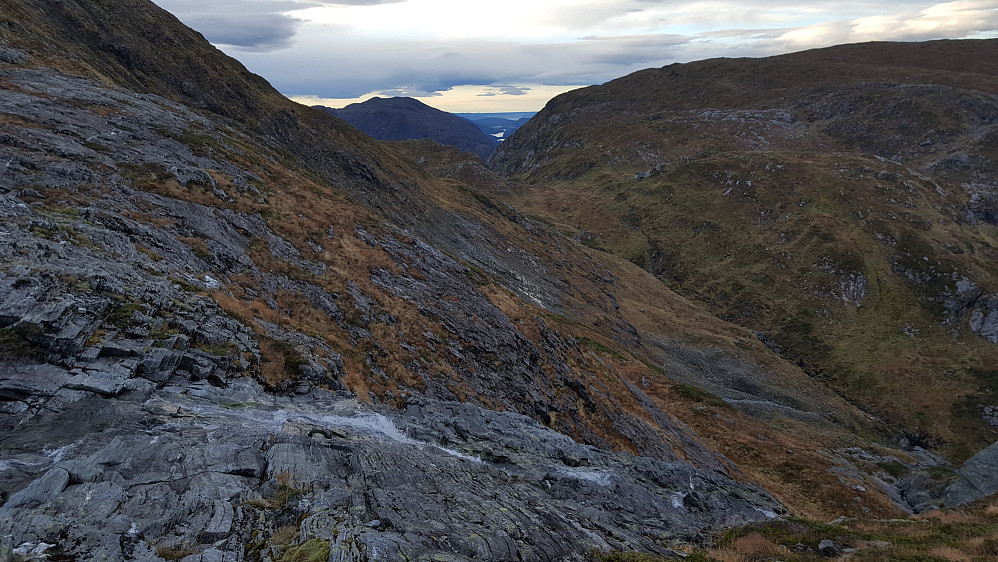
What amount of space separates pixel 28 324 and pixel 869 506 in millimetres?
46057

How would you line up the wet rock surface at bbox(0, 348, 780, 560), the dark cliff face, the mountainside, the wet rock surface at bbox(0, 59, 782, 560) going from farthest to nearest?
the mountainside
the dark cliff face
the wet rock surface at bbox(0, 59, 782, 560)
the wet rock surface at bbox(0, 348, 780, 560)

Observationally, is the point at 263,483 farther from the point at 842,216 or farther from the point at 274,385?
the point at 842,216

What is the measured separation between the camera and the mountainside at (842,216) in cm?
6788

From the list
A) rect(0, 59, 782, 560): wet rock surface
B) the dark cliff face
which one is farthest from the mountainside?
rect(0, 59, 782, 560): wet rock surface

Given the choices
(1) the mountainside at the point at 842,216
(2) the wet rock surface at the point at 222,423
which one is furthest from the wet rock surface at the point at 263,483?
(1) the mountainside at the point at 842,216

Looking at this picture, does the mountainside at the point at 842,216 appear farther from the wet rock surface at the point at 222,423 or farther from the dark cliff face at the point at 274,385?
the wet rock surface at the point at 222,423

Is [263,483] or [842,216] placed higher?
[263,483]

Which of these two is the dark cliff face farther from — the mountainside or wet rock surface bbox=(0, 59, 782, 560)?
the mountainside

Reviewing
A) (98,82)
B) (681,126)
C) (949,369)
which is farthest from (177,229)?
(681,126)

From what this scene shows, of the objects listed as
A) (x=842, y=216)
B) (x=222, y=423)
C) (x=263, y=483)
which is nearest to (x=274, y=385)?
(x=222, y=423)

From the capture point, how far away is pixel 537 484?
664 inches

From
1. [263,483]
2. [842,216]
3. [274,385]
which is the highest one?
[274,385]

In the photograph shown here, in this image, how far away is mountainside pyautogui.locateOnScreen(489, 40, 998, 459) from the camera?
67875mm

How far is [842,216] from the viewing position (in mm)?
97000
